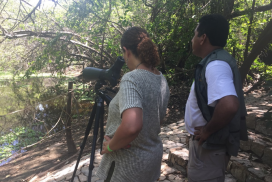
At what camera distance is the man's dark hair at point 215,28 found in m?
1.18

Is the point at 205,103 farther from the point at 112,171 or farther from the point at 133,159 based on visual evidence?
the point at 112,171

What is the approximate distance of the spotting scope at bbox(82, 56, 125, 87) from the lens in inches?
53.1

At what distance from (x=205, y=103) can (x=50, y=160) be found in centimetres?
455

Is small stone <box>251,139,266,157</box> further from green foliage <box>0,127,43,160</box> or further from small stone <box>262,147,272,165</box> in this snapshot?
green foliage <box>0,127,43,160</box>

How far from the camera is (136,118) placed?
2.94ft

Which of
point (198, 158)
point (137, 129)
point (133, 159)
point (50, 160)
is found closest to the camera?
point (137, 129)

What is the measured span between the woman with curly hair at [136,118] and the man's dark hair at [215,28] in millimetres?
345

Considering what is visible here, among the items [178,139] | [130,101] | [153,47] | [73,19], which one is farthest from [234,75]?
[73,19]

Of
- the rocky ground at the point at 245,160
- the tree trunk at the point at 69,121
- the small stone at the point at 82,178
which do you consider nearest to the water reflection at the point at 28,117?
the tree trunk at the point at 69,121

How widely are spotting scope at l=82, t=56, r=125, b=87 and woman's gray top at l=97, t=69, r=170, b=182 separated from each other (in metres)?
0.34

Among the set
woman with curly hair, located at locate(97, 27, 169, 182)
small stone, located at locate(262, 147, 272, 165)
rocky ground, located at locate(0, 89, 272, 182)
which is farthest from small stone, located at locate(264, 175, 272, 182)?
woman with curly hair, located at locate(97, 27, 169, 182)

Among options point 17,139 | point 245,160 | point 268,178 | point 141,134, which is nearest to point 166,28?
point 245,160

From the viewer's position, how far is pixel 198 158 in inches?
49.4

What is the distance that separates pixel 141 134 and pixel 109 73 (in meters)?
0.52
